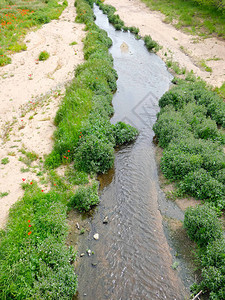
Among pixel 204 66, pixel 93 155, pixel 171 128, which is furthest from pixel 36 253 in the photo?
pixel 204 66

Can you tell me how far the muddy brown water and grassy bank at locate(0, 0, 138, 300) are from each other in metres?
0.71

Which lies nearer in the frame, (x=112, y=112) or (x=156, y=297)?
(x=156, y=297)

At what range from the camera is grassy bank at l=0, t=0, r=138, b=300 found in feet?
24.2

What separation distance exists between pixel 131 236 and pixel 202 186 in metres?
4.25

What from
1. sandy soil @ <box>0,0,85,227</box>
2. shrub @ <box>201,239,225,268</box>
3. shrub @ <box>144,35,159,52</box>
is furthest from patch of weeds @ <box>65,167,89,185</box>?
shrub @ <box>144,35,159,52</box>

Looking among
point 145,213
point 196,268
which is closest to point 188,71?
point 145,213

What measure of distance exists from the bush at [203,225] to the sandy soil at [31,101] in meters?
6.99

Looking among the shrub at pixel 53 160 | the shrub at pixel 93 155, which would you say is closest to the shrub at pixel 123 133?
the shrub at pixel 93 155

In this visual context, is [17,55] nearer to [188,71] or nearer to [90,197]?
[188,71]

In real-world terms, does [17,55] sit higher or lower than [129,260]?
lower

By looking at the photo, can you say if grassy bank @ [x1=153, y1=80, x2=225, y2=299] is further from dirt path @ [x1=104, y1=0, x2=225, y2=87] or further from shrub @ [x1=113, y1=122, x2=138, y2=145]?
dirt path @ [x1=104, y1=0, x2=225, y2=87]

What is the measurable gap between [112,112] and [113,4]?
42.2m

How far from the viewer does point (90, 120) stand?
1434 cm

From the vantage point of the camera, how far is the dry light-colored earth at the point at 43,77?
12367 millimetres
